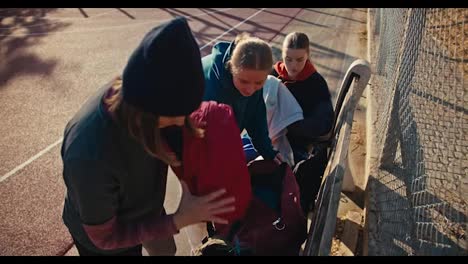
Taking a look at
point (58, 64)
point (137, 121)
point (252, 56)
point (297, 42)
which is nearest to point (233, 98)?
point (252, 56)

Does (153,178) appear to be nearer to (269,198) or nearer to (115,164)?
(115,164)

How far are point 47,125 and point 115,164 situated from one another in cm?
471

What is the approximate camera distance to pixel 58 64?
7922mm

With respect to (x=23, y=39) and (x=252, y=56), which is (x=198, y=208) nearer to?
(x=252, y=56)

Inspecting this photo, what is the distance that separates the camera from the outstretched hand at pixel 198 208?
1.69 meters

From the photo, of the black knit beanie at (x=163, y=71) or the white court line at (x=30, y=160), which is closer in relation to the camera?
the black knit beanie at (x=163, y=71)

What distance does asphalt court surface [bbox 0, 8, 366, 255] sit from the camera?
4.05m

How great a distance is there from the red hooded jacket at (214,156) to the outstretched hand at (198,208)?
0.15 feet

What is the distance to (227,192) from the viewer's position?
5.99 ft

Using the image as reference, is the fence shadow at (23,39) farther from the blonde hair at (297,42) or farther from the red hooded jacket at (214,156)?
the red hooded jacket at (214,156)

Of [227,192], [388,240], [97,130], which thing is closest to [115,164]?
[97,130]

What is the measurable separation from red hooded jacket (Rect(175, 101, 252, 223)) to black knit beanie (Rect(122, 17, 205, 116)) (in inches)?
11.2

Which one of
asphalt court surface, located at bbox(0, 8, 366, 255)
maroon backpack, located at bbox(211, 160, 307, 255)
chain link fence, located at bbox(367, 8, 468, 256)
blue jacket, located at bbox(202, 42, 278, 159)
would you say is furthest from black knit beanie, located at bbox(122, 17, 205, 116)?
asphalt court surface, located at bbox(0, 8, 366, 255)

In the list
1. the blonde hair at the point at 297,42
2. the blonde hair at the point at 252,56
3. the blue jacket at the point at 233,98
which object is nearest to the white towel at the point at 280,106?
the blonde hair at the point at 297,42
